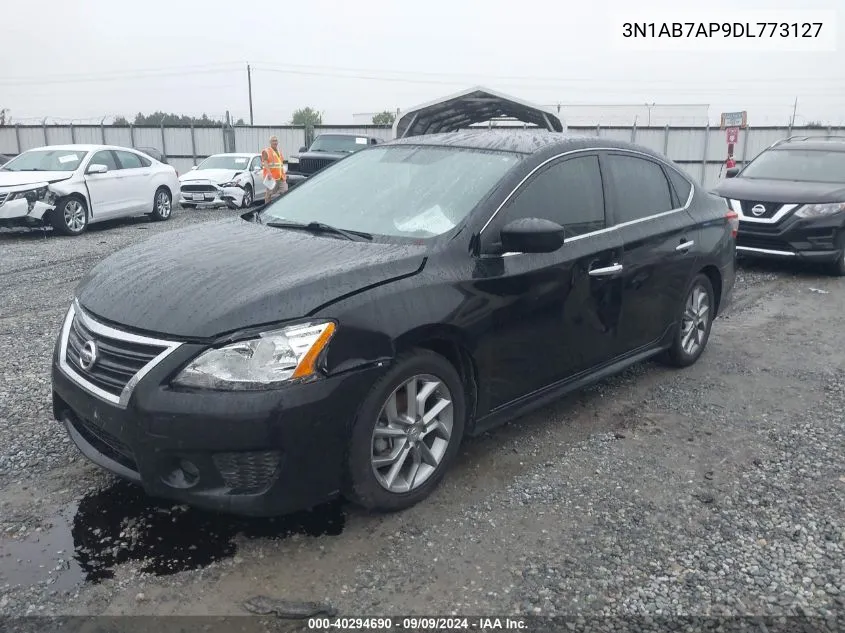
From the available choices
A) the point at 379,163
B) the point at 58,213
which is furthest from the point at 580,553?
the point at 58,213

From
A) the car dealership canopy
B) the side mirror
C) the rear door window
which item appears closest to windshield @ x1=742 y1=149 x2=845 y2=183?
the car dealership canopy

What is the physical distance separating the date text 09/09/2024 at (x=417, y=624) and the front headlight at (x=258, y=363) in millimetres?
892

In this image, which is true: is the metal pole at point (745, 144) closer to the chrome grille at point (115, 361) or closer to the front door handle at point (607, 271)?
the front door handle at point (607, 271)

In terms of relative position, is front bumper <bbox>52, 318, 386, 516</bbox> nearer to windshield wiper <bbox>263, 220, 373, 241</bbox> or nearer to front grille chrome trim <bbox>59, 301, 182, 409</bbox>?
front grille chrome trim <bbox>59, 301, 182, 409</bbox>

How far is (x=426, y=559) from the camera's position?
303 centimetres

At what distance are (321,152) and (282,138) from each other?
8350mm

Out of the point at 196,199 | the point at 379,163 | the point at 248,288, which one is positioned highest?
the point at 379,163

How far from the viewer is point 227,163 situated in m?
18.0

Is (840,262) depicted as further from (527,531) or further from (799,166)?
(527,531)

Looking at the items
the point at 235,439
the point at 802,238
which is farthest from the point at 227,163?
the point at 235,439

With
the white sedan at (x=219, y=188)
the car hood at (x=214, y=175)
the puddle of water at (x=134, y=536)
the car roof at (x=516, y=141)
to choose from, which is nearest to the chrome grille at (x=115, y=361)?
the puddle of water at (x=134, y=536)

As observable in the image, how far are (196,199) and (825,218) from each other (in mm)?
13061

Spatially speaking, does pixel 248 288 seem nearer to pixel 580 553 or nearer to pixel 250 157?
pixel 580 553

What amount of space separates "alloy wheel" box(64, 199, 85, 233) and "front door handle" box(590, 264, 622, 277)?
10.3 meters
